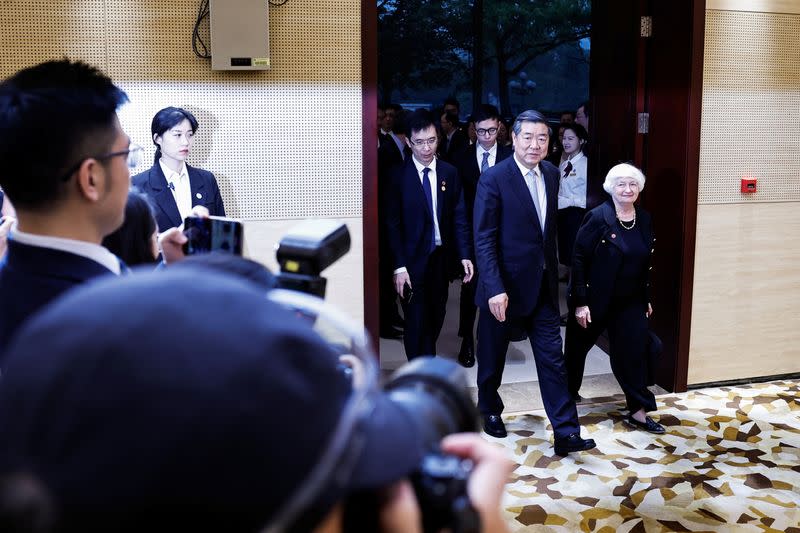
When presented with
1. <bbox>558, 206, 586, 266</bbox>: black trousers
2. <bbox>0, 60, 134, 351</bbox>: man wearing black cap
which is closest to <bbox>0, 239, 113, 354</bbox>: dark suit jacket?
<bbox>0, 60, 134, 351</bbox>: man wearing black cap

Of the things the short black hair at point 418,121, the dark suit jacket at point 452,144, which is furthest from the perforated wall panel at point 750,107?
the dark suit jacket at point 452,144

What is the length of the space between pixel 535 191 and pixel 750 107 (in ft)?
5.76

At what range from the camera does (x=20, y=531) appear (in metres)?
0.56

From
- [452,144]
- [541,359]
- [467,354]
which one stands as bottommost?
[467,354]

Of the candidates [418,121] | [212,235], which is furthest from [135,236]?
[418,121]

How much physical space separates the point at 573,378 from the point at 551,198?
3.38 feet

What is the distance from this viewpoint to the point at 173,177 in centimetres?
408

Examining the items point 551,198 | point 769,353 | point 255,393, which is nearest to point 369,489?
point 255,393

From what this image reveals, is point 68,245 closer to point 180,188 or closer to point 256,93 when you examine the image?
point 180,188

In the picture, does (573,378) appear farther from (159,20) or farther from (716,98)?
(159,20)

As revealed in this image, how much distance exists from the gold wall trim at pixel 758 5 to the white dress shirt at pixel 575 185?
6.75 ft

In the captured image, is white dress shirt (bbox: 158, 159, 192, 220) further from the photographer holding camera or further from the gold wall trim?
the photographer holding camera

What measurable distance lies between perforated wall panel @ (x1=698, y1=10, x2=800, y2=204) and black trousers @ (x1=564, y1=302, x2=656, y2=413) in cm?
110

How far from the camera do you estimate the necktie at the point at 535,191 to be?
429cm
